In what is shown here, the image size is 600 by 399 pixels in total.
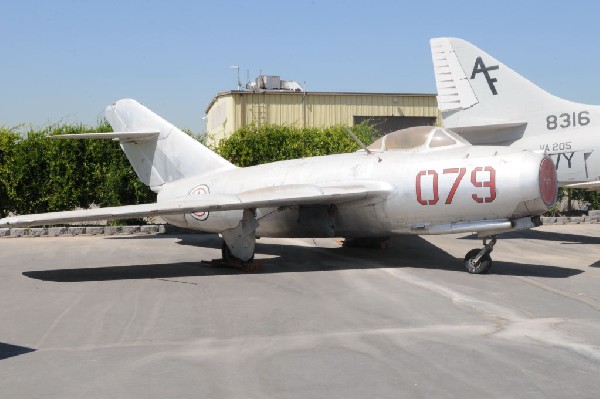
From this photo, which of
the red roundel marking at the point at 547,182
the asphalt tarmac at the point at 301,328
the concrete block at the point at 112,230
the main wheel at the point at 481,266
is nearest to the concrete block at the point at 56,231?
the concrete block at the point at 112,230

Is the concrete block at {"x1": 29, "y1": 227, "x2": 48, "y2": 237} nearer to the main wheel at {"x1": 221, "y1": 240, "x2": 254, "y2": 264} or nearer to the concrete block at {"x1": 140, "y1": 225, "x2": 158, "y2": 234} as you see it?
the concrete block at {"x1": 140, "y1": 225, "x2": 158, "y2": 234}

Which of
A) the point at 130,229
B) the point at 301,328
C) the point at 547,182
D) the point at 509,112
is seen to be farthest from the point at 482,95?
the point at 301,328

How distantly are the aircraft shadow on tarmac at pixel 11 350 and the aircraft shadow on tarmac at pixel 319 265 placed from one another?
15.3ft

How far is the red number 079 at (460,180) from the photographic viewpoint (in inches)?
454

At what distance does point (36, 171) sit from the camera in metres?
20.9

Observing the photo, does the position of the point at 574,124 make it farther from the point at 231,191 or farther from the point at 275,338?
the point at 275,338

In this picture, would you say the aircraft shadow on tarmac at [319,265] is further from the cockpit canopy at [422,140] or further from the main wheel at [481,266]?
the cockpit canopy at [422,140]

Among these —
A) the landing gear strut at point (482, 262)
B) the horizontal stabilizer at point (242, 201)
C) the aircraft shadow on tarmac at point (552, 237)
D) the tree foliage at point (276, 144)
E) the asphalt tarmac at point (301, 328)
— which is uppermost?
the tree foliage at point (276, 144)

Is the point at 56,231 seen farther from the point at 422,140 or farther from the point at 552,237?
the point at 552,237

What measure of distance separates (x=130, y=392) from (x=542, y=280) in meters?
8.22

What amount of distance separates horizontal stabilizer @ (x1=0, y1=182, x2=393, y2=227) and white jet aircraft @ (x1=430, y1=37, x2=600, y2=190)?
791 cm

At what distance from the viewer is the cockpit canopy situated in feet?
41.7

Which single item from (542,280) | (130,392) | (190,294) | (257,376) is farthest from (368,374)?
(542,280)

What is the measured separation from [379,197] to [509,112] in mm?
9181
